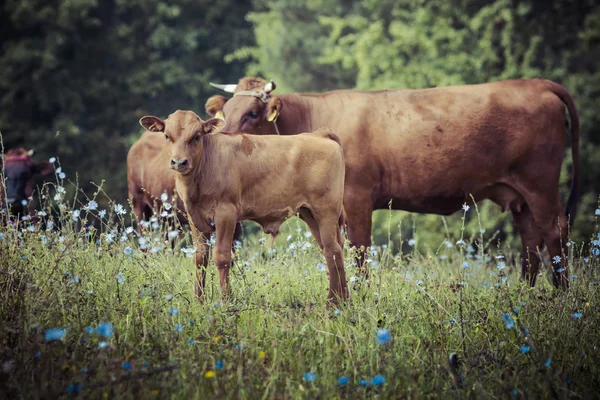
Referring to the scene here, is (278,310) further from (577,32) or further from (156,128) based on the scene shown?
(577,32)

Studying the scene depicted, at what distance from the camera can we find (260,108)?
22.4 ft

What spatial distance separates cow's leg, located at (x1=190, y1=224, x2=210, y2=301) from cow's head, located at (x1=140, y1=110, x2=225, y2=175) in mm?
509

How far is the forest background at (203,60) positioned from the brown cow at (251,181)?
9068 millimetres

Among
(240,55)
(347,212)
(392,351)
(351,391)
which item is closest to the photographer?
(351,391)

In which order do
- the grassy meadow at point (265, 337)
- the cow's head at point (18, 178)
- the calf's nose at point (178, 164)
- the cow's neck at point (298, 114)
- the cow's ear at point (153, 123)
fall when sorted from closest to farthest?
the grassy meadow at point (265, 337), the calf's nose at point (178, 164), the cow's ear at point (153, 123), the cow's neck at point (298, 114), the cow's head at point (18, 178)

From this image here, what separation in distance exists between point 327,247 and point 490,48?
12.0 m

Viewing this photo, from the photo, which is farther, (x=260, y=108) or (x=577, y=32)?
(x=577, y=32)

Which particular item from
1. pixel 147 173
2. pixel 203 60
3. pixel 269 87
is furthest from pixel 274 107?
pixel 203 60

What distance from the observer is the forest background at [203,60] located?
15180mm

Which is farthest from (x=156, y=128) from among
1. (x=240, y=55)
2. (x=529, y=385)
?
(x=240, y=55)

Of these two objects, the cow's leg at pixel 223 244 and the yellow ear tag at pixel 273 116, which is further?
the yellow ear tag at pixel 273 116

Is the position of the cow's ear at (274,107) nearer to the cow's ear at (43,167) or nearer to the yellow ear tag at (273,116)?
the yellow ear tag at (273,116)

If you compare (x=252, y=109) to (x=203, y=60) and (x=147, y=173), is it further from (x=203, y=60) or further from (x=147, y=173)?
(x=203, y=60)

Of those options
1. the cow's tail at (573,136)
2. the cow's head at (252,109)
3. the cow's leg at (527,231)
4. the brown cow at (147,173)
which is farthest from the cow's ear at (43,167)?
the cow's tail at (573,136)
